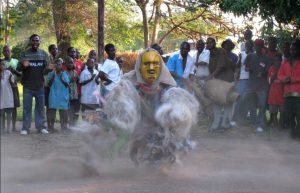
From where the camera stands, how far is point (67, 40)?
76.8ft

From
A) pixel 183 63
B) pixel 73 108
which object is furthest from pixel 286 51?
pixel 73 108

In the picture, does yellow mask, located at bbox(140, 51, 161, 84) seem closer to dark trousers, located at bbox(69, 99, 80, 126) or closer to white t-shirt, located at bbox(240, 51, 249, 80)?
dark trousers, located at bbox(69, 99, 80, 126)

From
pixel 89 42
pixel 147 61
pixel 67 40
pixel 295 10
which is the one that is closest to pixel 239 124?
pixel 295 10

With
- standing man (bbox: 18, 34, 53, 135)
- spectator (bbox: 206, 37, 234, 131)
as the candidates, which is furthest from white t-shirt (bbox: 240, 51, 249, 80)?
standing man (bbox: 18, 34, 53, 135)

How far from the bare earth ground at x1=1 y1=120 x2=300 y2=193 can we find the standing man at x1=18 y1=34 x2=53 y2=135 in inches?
30.4

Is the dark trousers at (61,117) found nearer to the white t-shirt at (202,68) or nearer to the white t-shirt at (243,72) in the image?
the white t-shirt at (202,68)

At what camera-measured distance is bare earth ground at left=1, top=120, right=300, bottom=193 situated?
6316 millimetres

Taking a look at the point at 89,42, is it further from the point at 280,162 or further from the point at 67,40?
the point at 280,162

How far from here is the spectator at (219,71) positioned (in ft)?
35.8

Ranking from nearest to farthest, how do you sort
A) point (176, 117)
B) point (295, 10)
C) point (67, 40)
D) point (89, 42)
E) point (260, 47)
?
point (176, 117) → point (295, 10) → point (260, 47) → point (67, 40) → point (89, 42)

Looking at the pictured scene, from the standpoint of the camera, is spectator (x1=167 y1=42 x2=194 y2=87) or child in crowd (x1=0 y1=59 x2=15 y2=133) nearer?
child in crowd (x1=0 y1=59 x2=15 y2=133)

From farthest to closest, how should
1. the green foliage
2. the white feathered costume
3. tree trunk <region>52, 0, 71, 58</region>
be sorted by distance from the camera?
tree trunk <region>52, 0, 71, 58</region>, the green foliage, the white feathered costume

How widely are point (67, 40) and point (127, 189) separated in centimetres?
1771

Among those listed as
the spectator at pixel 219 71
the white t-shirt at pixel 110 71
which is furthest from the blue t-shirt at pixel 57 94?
the spectator at pixel 219 71
